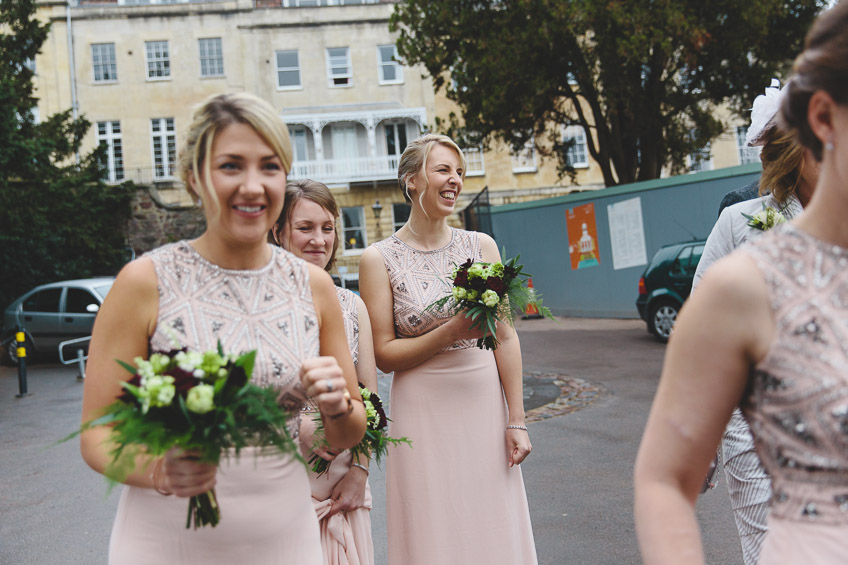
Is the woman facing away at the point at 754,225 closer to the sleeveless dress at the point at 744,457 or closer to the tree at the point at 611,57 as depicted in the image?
the sleeveless dress at the point at 744,457

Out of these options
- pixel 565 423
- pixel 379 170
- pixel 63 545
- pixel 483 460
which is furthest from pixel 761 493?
pixel 379 170

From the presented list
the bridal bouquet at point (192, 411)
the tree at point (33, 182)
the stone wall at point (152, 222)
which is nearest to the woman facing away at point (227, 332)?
the bridal bouquet at point (192, 411)

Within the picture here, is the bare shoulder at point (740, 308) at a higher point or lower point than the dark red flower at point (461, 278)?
lower

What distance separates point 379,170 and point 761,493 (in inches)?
1570

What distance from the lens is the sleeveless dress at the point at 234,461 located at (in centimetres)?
213

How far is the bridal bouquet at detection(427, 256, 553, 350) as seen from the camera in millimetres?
3557

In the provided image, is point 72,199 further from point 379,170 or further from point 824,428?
point 824,428

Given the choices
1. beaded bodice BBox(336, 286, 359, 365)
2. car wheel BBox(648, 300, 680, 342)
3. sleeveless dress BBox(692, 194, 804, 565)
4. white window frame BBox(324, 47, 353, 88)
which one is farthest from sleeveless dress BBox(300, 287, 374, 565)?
white window frame BBox(324, 47, 353, 88)

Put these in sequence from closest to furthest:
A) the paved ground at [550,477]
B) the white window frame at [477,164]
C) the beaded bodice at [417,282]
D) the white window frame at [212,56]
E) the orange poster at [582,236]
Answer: the beaded bodice at [417,282] < the paved ground at [550,477] < the orange poster at [582,236] < the white window frame at [477,164] < the white window frame at [212,56]

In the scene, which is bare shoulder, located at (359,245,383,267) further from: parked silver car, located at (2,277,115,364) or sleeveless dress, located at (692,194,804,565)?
parked silver car, located at (2,277,115,364)

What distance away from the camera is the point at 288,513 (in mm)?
2246

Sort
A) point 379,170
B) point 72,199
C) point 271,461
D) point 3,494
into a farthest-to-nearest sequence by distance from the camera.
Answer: point 379,170 < point 72,199 < point 3,494 < point 271,461

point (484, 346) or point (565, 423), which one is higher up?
point (484, 346)

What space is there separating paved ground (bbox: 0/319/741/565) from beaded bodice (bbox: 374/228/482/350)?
2.21 metres
